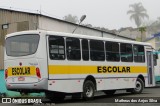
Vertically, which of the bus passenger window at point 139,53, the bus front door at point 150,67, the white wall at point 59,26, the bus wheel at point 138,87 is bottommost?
the bus wheel at point 138,87

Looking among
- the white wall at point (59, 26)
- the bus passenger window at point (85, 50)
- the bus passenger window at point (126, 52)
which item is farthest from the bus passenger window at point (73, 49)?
the white wall at point (59, 26)

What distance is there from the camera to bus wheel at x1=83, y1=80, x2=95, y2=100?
713 inches

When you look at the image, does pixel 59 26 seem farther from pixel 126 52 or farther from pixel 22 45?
pixel 22 45

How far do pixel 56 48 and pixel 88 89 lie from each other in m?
2.78

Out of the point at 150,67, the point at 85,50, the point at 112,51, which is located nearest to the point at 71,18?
the point at 150,67

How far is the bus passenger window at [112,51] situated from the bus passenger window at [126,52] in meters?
0.47

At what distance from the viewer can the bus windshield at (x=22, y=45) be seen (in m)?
16.5

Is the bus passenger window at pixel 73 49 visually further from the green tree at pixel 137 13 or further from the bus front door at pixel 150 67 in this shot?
the green tree at pixel 137 13

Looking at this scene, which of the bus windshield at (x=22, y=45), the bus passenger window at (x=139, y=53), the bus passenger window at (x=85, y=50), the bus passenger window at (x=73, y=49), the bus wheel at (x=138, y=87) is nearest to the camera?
the bus windshield at (x=22, y=45)

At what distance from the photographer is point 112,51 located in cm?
2016

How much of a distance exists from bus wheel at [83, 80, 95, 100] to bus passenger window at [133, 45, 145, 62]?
15.0 feet

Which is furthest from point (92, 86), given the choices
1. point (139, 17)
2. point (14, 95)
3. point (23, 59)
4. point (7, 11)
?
point (139, 17)

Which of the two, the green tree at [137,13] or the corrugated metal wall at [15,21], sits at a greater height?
the green tree at [137,13]

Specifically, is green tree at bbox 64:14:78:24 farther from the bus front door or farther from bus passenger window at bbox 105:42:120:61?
bus passenger window at bbox 105:42:120:61
